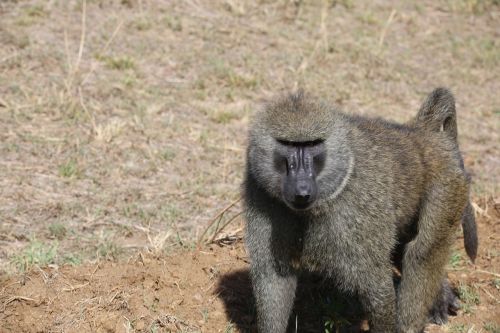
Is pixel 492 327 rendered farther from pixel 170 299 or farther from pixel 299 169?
pixel 170 299

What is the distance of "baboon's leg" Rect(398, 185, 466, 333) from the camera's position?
4.05 m

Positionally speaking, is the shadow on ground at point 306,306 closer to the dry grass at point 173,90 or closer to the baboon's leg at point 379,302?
the baboon's leg at point 379,302

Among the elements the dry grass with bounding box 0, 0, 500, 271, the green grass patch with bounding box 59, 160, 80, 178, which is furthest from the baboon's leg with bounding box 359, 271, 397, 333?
the green grass patch with bounding box 59, 160, 80, 178

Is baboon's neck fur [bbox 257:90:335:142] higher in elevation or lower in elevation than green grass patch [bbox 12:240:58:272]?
higher

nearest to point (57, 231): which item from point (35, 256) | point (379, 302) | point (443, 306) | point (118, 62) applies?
point (35, 256)

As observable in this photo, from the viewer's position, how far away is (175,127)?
22.4ft

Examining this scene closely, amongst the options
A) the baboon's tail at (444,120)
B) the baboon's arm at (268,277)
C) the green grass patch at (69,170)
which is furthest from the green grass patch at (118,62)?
the baboon's arm at (268,277)

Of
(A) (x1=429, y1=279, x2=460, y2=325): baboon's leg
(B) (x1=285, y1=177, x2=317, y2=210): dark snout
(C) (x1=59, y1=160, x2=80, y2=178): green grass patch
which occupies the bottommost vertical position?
(A) (x1=429, y1=279, x2=460, y2=325): baboon's leg

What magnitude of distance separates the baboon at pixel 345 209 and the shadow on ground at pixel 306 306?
1.43ft

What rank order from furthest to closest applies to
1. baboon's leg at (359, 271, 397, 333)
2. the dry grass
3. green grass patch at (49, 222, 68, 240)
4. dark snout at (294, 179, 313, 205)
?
the dry grass
green grass patch at (49, 222, 68, 240)
baboon's leg at (359, 271, 397, 333)
dark snout at (294, 179, 313, 205)

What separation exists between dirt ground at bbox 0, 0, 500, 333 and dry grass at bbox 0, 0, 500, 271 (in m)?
0.02

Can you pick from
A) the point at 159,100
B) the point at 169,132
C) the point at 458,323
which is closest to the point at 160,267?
the point at 458,323

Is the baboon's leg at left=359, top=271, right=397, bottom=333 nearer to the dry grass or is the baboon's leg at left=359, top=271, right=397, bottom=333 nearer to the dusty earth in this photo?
the dusty earth

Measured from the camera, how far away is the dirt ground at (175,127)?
4.40 metres
